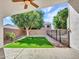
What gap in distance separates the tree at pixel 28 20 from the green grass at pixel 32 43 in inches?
30.6

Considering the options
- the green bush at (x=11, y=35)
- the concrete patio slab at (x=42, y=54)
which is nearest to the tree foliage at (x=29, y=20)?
the green bush at (x=11, y=35)

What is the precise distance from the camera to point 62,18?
13266 millimetres

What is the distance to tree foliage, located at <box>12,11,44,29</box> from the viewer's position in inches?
534

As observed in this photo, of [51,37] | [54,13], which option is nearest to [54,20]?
[54,13]

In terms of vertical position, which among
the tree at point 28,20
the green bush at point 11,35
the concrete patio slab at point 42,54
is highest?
the tree at point 28,20

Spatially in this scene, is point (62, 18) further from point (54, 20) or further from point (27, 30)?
point (27, 30)

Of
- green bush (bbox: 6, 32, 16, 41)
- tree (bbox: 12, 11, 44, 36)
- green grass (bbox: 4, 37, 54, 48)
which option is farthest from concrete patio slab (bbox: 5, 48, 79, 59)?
tree (bbox: 12, 11, 44, 36)

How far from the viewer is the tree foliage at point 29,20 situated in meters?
13.6

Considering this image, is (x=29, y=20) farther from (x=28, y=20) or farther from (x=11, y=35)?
(x=11, y=35)

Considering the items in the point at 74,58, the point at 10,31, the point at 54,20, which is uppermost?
the point at 54,20

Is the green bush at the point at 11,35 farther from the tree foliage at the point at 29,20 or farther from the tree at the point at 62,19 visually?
the tree at the point at 62,19

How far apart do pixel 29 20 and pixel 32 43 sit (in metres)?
1.93

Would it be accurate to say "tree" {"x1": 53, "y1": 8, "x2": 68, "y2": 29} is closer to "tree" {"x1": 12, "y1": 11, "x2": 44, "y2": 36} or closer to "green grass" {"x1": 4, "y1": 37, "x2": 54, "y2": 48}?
"tree" {"x1": 12, "y1": 11, "x2": 44, "y2": 36}

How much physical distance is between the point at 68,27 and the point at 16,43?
447 cm
